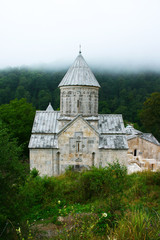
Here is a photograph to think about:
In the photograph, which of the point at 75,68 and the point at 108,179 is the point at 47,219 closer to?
the point at 108,179

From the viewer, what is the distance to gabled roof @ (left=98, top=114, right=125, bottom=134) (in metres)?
14.3

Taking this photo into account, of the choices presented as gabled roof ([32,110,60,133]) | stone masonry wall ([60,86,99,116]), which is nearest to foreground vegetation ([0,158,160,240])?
gabled roof ([32,110,60,133])

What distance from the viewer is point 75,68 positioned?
48.2ft

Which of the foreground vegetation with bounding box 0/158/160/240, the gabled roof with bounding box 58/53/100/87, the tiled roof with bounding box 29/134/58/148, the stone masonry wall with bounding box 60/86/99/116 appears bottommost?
the foreground vegetation with bounding box 0/158/160/240

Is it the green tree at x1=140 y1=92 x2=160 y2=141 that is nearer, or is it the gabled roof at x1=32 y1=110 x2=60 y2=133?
the gabled roof at x1=32 y1=110 x2=60 y2=133

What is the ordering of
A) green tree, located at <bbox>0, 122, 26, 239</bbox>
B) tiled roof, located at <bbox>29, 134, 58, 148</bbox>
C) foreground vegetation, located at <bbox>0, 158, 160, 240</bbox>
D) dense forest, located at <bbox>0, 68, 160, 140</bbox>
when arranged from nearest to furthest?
green tree, located at <bbox>0, 122, 26, 239</bbox>
foreground vegetation, located at <bbox>0, 158, 160, 240</bbox>
tiled roof, located at <bbox>29, 134, 58, 148</bbox>
dense forest, located at <bbox>0, 68, 160, 140</bbox>

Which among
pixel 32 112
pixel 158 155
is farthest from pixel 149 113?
pixel 32 112

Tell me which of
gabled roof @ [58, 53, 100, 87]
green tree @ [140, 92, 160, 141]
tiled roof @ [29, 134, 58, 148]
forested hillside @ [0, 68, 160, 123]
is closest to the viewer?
tiled roof @ [29, 134, 58, 148]

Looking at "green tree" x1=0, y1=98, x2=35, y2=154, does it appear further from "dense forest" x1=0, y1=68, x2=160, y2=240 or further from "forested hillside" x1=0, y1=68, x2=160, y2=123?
"forested hillside" x1=0, y1=68, x2=160, y2=123

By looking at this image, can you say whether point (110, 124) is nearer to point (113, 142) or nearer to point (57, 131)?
point (113, 142)

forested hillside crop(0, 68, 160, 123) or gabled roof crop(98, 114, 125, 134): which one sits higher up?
forested hillside crop(0, 68, 160, 123)

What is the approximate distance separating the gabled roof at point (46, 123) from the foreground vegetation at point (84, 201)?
3.75m

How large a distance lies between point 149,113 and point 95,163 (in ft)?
62.1

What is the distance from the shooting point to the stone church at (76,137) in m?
13.7
